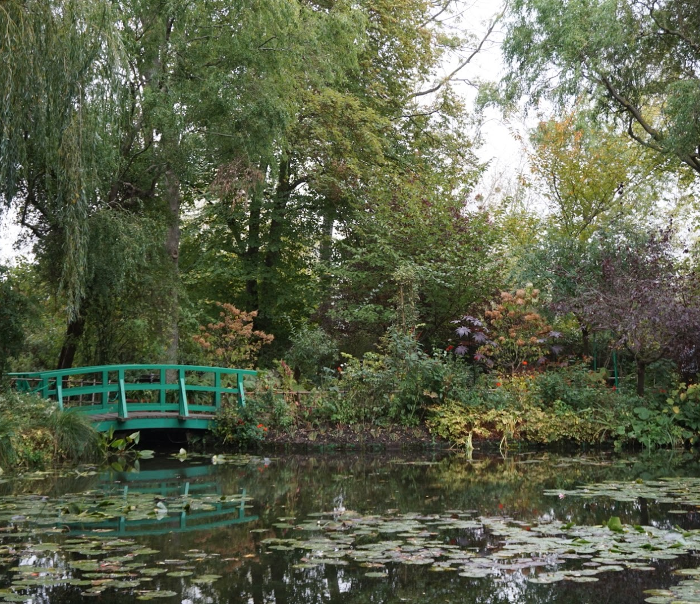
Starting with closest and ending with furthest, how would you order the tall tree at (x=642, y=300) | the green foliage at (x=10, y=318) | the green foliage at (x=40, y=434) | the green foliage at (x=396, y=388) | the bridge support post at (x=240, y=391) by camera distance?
the green foliage at (x=40, y=434)
the green foliage at (x=10, y=318)
the tall tree at (x=642, y=300)
the green foliage at (x=396, y=388)
the bridge support post at (x=240, y=391)

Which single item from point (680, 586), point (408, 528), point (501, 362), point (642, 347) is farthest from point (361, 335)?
point (680, 586)

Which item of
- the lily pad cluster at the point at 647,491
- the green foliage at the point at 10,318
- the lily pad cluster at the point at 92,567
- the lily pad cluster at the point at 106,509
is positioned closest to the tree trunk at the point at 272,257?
the green foliage at the point at 10,318

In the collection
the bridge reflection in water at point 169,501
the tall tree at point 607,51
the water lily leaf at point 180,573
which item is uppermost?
the tall tree at point 607,51

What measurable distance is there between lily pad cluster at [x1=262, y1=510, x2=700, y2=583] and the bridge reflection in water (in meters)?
0.69

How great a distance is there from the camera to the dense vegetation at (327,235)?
11.0m

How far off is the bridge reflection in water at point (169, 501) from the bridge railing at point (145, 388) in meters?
2.71

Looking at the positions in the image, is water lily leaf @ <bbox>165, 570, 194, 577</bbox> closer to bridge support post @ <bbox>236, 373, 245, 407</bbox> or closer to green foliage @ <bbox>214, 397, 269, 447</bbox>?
green foliage @ <bbox>214, 397, 269, 447</bbox>

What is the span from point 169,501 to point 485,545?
305 centimetres

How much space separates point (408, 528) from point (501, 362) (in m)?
8.77

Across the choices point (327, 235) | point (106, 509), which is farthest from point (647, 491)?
point (327, 235)

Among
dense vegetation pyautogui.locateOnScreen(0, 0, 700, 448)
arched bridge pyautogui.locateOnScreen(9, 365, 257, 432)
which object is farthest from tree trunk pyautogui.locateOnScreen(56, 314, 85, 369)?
arched bridge pyautogui.locateOnScreen(9, 365, 257, 432)

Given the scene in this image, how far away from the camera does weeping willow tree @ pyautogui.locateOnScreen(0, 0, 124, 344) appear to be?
7.77 metres

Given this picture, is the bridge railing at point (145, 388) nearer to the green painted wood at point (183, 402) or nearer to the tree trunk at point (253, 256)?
the green painted wood at point (183, 402)

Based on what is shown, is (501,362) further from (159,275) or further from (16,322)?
(16,322)
